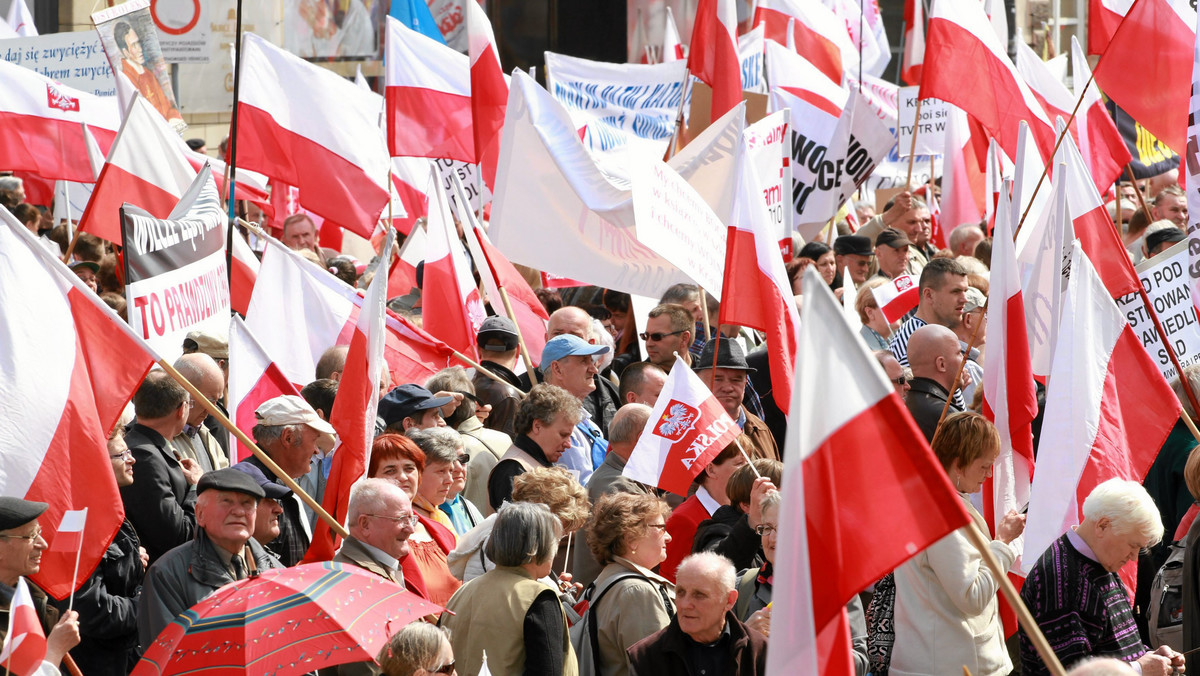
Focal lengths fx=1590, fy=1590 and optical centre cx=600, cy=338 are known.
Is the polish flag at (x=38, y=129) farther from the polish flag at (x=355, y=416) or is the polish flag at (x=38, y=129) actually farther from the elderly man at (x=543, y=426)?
the polish flag at (x=355, y=416)

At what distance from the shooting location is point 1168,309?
21.7 ft

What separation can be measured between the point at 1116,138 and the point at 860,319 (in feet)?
7.04

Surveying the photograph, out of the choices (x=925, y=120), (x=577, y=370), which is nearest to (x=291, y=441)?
(x=577, y=370)

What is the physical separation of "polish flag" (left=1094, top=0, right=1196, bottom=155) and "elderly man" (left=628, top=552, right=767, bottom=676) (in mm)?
4337

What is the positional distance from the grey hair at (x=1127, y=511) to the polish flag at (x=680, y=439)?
153 centimetres

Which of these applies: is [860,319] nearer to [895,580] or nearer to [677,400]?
[677,400]

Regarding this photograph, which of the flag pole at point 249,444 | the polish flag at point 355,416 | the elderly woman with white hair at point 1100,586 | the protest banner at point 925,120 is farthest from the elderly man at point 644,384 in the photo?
the protest banner at point 925,120

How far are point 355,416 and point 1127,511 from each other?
7.94ft

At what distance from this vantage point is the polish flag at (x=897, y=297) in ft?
29.8

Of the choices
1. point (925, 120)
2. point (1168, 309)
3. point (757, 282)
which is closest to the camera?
point (1168, 309)

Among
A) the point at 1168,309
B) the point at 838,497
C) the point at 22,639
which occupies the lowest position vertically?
the point at 22,639

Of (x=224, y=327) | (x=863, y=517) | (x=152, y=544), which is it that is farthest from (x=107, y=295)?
(x=863, y=517)

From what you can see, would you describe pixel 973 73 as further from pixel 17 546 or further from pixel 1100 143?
pixel 17 546

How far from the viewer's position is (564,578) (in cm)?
517
